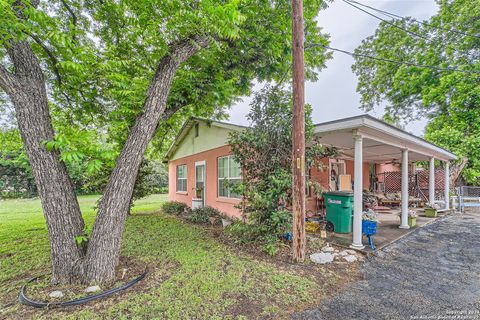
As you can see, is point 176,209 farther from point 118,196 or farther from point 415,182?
point 415,182

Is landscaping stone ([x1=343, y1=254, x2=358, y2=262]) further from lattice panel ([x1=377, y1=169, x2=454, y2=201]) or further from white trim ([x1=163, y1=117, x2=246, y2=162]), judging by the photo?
lattice panel ([x1=377, y1=169, x2=454, y2=201])

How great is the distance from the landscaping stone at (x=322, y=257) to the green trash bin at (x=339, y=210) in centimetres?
169

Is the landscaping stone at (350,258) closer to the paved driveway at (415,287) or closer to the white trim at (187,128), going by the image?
the paved driveway at (415,287)

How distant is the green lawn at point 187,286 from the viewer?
8.77ft

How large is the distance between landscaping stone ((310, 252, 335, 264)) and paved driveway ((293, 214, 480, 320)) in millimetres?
630

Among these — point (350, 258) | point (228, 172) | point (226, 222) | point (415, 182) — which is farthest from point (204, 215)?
point (415, 182)

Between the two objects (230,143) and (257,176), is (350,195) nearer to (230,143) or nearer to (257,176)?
(257,176)

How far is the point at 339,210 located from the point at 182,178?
9101 mm

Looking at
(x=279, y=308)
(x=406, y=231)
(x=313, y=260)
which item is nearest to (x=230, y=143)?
(x=313, y=260)

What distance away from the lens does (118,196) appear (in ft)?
11.3

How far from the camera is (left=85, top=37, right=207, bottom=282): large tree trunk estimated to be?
3348 mm

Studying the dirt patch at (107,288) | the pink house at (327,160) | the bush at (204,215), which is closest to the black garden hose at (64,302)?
the dirt patch at (107,288)

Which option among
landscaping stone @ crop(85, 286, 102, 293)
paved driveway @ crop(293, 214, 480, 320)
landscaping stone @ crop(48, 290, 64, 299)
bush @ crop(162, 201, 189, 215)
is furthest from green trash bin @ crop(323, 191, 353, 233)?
bush @ crop(162, 201, 189, 215)

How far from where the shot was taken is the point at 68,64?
10.0ft
